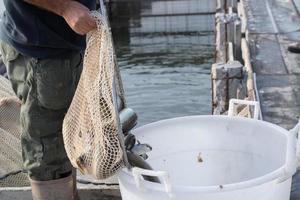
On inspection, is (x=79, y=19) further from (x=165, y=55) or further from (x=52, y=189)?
(x=165, y=55)

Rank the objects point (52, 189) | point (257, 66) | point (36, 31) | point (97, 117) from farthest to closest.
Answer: point (257, 66) → point (52, 189) → point (36, 31) → point (97, 117)

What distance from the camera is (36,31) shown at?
273 cm

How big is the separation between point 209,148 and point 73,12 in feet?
3.04

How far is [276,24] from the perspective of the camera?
34.6 feet

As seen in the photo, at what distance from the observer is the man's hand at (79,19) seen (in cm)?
246

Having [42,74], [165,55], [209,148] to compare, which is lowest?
[165,55]

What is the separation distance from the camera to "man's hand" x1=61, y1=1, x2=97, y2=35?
8.06 feet

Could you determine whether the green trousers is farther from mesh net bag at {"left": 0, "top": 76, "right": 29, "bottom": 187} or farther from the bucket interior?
mesh net bag at {"left": 0, "top": 76, "right": 29, "bottom": 187}

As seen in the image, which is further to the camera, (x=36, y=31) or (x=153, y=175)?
(x=36, y=31)

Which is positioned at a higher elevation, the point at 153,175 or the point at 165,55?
the point at 153,175

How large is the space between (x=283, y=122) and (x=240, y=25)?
4.35 meters

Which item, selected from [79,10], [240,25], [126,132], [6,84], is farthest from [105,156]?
[240,25]

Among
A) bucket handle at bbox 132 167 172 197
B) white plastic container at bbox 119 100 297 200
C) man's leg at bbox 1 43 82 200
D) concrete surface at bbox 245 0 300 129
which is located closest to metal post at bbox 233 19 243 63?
concrete surface at bbox 245 0 300 129

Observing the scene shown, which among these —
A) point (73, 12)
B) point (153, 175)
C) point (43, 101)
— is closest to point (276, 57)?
point (43, 101)
